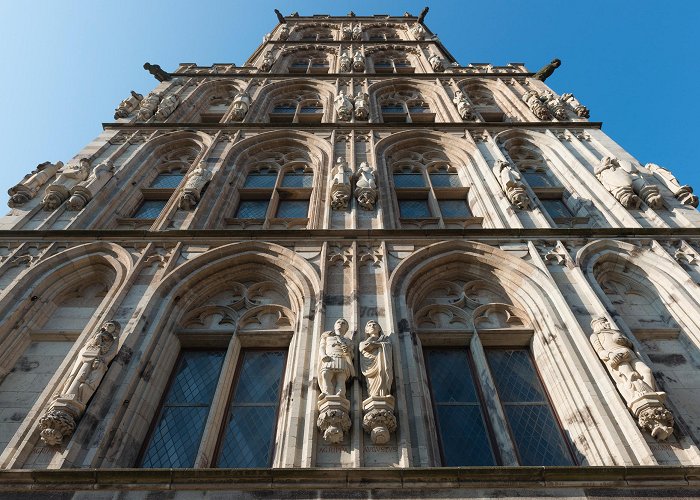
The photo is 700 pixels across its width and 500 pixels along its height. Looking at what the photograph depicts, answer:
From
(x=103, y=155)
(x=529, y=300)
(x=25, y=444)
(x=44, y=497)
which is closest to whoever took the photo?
(x=44, y=497)

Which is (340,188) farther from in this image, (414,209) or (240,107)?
(240,107)

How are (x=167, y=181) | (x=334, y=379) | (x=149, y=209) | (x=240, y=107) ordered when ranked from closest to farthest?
1. (x=334, y=379)
2. (x=149, y=209)
3. (x=167, y=181)
4. (x=240, y=107)

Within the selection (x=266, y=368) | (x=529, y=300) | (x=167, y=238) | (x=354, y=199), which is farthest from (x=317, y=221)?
(x=529, y=300)

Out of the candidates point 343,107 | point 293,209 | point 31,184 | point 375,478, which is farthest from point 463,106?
point 375,478

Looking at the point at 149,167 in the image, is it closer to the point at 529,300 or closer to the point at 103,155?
the point at 103,155

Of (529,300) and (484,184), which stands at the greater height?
(484,184)

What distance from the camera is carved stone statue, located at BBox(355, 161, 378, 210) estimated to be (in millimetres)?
11352

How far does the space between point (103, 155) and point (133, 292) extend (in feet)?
21.6

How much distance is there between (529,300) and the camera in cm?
911

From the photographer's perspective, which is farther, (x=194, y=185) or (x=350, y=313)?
(x=194, y=185)

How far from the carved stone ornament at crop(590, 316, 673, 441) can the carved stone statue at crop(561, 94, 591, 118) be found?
1044 centimetres

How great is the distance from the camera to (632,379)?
22.6ft

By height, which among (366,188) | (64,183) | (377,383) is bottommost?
(377,383)

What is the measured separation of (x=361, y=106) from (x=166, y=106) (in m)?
6.29
